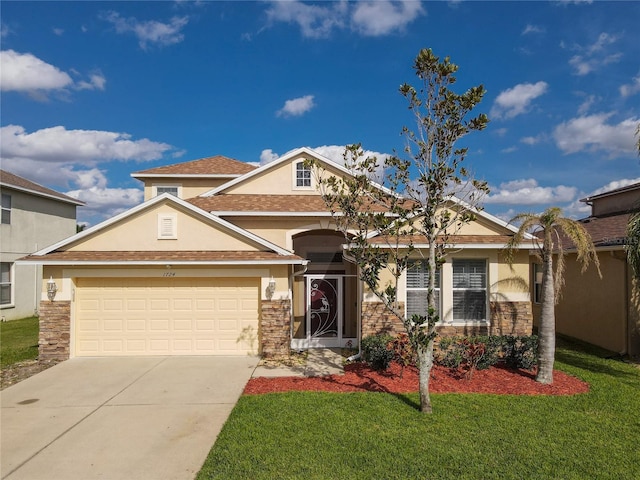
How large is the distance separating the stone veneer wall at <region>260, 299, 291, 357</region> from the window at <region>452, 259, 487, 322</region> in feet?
15.5

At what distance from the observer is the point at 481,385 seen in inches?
347

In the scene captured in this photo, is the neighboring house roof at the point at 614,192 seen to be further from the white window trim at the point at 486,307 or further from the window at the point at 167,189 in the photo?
the window at the point at 167,189

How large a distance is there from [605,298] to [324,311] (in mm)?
8817

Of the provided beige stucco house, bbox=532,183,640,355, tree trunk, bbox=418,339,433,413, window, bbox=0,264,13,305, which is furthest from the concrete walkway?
window, bbox=0,264,13,305

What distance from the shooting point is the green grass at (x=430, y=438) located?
5.34 metres

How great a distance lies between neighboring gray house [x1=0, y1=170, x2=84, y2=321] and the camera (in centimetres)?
1862

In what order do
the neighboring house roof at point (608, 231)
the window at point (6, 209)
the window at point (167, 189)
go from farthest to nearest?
1. the window at point (6, 209)
2. the window at point (167, 189)
3. the neighboring house roof at point (608, 231)

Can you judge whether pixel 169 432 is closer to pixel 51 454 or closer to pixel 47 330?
pixel 51 454

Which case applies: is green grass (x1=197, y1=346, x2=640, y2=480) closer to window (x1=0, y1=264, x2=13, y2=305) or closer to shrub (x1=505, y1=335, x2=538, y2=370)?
shrub (x1=505, y1=335, x2=538, y2=370)

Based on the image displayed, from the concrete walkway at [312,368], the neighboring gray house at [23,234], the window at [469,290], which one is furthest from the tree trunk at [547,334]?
the neighboring gray house at [23,234]

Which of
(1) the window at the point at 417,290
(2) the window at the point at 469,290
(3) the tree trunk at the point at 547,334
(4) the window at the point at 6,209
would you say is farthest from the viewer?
(4) the window at the point at 6,209

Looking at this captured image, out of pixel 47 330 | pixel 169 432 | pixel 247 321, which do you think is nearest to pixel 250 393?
pixel 169 432

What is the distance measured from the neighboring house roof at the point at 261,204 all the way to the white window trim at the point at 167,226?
145cm

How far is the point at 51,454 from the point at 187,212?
696 centimetres
